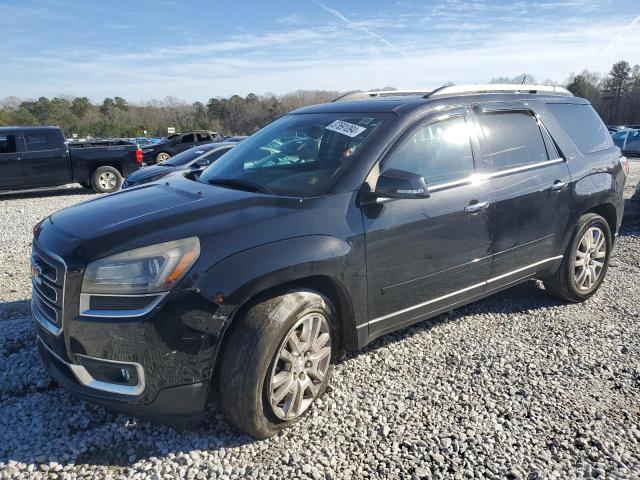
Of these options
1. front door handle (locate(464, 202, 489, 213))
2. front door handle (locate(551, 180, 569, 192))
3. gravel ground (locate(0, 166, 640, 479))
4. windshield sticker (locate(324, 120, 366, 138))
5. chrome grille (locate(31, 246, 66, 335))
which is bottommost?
gravel ground (locate(0, 166, 640, 479))

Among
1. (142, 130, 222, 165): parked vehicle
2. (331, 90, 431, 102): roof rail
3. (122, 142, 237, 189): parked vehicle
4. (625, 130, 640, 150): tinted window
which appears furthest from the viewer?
(625, 130, 640, 150): tinted window

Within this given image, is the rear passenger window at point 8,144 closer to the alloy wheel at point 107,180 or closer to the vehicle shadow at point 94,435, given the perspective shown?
the alloy wheel at point 107,180

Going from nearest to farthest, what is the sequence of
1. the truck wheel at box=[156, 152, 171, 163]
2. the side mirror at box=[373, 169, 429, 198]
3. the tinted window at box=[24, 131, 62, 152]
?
the side mirror at box=[373, 169, 429, 198]
the tinted window at box=[24, 131, 62, 152]
the truck wheel at box=[156, 152, 171, 163]

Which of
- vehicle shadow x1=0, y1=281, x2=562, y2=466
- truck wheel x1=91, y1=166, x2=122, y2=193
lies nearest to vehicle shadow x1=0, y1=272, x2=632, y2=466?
vehicle shadow x1=0, y1=281, x2=562, y2=466

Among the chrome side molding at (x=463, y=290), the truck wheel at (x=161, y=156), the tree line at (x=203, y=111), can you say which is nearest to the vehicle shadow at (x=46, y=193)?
the truck wheel at (x=161, y=156)

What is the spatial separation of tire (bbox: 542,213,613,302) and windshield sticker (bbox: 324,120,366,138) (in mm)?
2347

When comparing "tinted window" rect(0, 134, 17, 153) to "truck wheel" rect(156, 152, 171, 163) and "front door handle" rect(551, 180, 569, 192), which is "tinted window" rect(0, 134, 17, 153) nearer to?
"truck wheel" rect(156, 152, 171, 163)

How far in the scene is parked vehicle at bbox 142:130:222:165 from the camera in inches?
802

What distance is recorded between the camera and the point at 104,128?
59969 millimetres

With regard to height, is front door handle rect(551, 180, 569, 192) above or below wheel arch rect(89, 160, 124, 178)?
below

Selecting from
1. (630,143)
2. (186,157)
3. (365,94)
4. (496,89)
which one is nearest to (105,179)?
(186,157)

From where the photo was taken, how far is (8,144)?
12242mm

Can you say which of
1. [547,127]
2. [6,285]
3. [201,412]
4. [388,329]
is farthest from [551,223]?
[6,285]

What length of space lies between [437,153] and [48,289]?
8.30 feet
